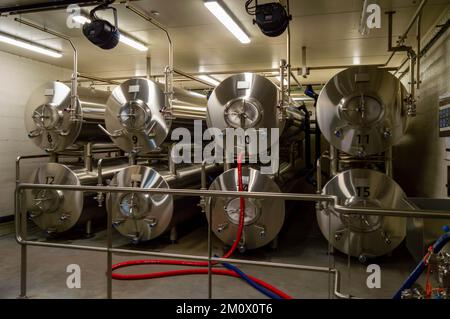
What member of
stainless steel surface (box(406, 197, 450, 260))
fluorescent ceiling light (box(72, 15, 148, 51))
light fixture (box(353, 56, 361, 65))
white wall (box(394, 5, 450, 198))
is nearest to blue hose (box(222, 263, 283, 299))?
stainless steel surface (box(406, 197, 450, 260))

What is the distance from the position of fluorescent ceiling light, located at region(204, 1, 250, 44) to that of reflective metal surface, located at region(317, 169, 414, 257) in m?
2.25

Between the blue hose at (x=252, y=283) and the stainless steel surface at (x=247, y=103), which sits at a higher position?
the stainless steel surface at (x=247, y=103)

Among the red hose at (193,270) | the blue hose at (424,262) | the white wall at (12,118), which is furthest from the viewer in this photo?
the white wall at (12,118)

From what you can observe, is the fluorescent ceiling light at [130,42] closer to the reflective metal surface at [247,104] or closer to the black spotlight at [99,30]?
the black spotlight at [99,30]

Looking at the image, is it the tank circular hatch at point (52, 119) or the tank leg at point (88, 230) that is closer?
the tank circular hatch at point (52, 119)

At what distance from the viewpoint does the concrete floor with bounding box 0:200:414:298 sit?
129 inches

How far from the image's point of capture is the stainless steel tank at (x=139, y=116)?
4.41 m

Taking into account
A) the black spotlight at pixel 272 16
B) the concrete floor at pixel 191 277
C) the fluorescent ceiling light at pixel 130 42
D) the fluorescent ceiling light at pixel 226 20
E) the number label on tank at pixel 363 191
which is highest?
the fluorescent ceiling light at pixel 130 42

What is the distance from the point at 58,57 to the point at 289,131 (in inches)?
174

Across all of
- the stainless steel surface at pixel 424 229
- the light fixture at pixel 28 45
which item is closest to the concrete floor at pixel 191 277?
the stainless steel surface at pixel 424 229

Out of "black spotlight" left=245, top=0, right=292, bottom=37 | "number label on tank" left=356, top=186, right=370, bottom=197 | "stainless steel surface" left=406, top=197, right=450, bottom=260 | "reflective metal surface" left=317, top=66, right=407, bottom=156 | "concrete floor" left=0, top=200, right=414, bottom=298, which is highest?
"black spotlight" left=245, top=0, right=292, bottom=37

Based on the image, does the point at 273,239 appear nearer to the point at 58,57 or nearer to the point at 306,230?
the point at 306,230

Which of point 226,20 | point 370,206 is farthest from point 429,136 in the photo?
point 226,20

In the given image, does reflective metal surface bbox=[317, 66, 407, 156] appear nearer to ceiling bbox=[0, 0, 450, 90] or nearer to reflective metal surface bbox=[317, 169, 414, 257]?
reflective metal surface bbox=[317, 169, 414, 257]
